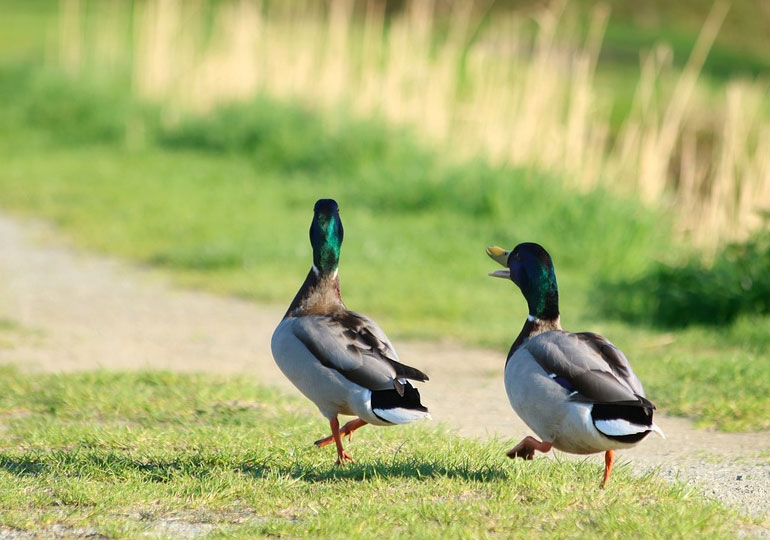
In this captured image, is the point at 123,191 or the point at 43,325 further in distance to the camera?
the point at 123,191

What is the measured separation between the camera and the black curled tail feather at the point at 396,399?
4.28m

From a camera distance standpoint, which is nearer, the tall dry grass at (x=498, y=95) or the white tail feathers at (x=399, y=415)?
the white tail feathers at (x=399, y=415)

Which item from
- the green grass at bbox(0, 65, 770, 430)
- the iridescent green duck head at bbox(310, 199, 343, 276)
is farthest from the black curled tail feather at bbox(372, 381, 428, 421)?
the green grass at bbox(0, 65, 770, 430)

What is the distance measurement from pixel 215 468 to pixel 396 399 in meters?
0.85

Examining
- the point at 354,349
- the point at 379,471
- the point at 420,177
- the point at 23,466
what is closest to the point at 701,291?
the point at 420,177

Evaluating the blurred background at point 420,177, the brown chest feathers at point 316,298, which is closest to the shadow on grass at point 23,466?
the brown chest feathers at point 316,298

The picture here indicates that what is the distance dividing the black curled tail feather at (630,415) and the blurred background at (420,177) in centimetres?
219

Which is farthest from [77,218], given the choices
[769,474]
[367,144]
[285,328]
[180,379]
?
[769,474]

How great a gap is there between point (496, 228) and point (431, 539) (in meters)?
7.26

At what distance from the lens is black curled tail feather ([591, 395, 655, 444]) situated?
13.0 ft

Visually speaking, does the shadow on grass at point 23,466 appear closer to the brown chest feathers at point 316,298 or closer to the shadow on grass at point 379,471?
the shadow on grass at point 379,471

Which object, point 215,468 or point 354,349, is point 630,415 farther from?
point 215,468

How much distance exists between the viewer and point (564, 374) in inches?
165

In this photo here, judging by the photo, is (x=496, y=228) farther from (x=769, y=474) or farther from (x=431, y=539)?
(x=431, y=539)
